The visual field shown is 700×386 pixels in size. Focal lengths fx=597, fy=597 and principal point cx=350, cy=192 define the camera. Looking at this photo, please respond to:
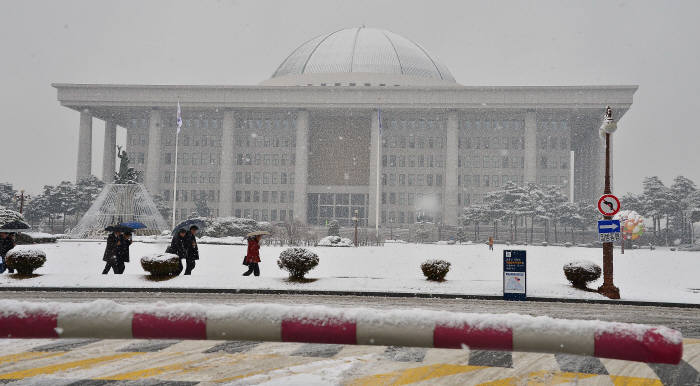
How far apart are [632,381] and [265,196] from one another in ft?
340

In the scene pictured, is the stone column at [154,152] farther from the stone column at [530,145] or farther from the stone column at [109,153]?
the stone column at [530,145]

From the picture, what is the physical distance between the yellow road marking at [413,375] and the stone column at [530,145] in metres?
96.6

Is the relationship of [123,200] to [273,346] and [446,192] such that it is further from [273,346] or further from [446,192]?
[446,192]

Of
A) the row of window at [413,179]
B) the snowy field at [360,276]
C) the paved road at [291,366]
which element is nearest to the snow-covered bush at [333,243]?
the snowy field at [360,276]

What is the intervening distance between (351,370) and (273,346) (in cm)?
193

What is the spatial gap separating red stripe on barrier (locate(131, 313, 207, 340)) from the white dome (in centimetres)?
10658

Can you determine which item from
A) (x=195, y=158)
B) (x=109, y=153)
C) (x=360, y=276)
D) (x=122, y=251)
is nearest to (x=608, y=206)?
(x=360, y=276)

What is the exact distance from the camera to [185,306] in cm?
518

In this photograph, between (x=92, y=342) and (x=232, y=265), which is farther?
(x=232, y=265)

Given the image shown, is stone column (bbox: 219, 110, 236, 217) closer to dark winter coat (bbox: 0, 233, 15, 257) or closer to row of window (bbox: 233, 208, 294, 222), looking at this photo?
row of window (bbox: 233, 208, 294, 222)

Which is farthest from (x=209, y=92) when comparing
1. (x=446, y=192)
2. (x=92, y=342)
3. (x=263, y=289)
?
(x=92, y=342)

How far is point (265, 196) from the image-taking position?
108500 mm

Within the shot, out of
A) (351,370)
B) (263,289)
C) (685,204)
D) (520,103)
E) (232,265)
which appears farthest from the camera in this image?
(520,103)

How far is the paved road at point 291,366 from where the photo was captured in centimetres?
613
